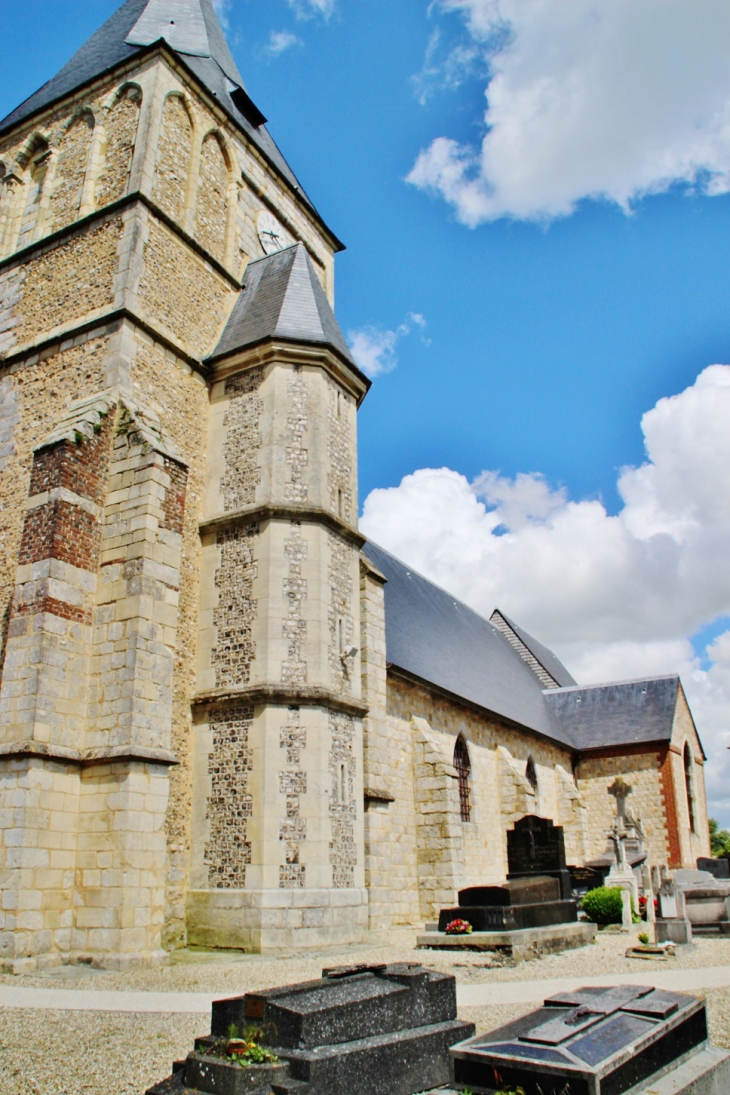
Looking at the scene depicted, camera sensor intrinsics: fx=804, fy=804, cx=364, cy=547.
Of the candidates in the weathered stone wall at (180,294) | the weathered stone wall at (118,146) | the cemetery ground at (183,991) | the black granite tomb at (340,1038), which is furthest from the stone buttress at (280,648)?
the black granite tomb at (340,1038)

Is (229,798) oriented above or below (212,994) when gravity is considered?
above

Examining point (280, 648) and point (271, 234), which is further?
point (271, 234)

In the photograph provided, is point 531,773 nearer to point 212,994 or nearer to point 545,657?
point 545,657

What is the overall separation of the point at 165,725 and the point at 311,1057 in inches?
286

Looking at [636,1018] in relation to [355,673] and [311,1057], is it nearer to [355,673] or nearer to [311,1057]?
[311,1057]

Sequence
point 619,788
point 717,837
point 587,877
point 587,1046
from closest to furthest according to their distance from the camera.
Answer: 1. point 587,1046
2. point 587,877
3. point 619,788
4. point 717,837

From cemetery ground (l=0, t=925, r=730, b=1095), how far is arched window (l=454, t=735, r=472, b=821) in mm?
6163

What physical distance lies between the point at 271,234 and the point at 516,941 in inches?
576

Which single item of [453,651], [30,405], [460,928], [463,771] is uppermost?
[30,405]

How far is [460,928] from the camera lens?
34.6 feet

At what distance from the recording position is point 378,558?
21.5m

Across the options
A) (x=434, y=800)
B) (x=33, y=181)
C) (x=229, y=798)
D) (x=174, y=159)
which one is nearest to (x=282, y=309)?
(x=174, y=159)

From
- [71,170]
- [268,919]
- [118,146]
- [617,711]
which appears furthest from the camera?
[617,711]

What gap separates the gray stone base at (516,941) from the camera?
1005 centimetres
